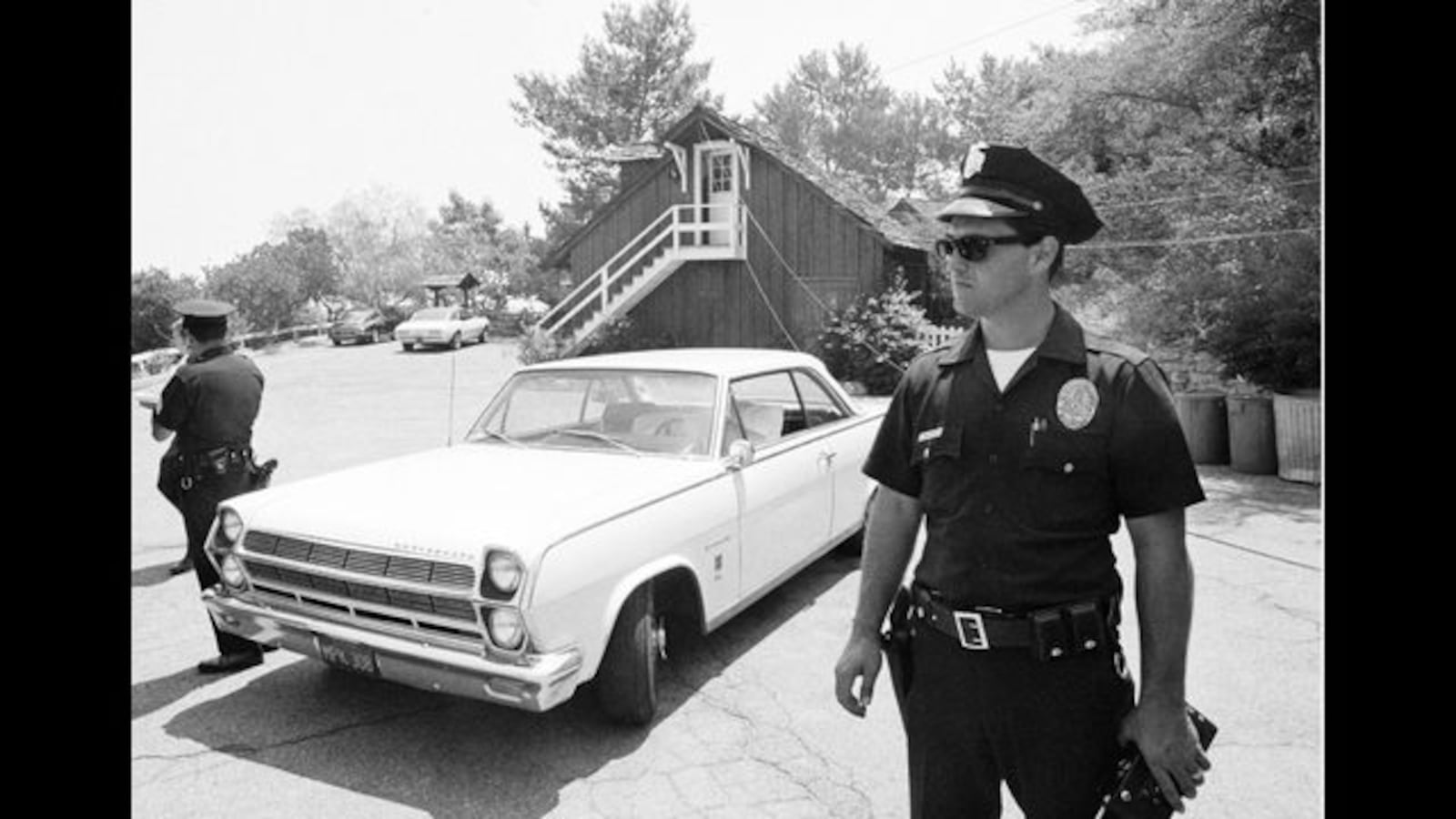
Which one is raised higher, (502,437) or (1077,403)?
(1077,403)

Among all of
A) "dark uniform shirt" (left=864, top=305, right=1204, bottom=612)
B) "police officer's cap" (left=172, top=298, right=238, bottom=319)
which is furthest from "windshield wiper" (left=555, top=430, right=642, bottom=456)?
"dark uniform shirt" (left=864, top=305, right=1204, bottom=612)

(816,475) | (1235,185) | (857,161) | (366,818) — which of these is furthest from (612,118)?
(366,818)

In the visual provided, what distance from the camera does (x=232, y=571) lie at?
3.65m

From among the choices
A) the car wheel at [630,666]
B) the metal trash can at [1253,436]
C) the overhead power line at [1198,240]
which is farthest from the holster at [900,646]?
the metal trash can at [1253,436]

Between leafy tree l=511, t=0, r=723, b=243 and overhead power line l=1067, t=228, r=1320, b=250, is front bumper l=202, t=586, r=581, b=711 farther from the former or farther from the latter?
leafy tree l=511, t=0, r=723, b=243

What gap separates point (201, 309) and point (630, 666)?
8.59ft

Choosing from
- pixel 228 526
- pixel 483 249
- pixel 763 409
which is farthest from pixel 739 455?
pixel 483 249

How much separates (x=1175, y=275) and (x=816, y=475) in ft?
27.7

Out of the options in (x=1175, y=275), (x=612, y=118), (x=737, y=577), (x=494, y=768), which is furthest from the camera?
(x=612, y=118)

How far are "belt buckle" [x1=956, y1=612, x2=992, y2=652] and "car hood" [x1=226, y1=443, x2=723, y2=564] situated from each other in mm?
1485

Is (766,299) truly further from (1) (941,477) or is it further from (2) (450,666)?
(1) (941,477)

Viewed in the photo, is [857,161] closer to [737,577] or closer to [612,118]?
[612,118]

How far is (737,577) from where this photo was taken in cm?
404
